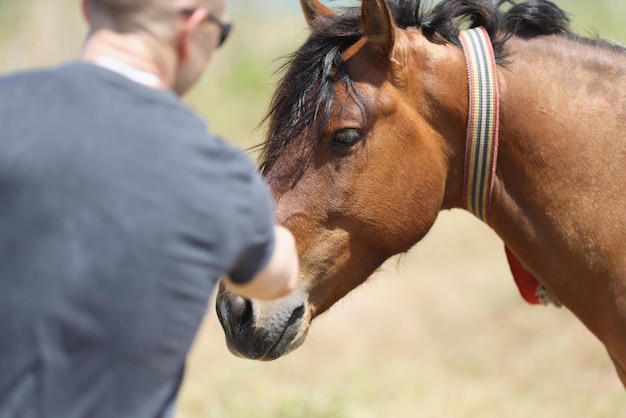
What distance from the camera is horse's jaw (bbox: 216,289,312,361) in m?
2.51

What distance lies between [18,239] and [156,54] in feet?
1.39

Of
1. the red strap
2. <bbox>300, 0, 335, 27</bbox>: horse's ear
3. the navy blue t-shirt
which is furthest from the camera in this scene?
<bbox>300, 0, 335, 27</bbox>: horse's ear

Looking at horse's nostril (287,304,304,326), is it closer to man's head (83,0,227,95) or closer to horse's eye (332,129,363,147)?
horse's eye (332,129,363,147)

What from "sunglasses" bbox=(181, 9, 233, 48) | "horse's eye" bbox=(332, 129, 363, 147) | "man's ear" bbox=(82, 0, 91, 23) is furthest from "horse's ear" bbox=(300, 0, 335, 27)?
"man's ear" bbox=(82, 0, 91, 23)

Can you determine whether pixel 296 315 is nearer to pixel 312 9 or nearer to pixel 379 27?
pixel 379 27

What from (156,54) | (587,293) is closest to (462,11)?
(587,293)

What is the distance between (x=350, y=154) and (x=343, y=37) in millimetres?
412

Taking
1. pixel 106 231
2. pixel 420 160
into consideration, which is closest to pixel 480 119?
pixel 420 160

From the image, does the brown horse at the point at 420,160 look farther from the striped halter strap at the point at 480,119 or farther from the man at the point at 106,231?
the man at the point at 106,231

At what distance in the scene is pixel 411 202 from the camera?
2.62 meters

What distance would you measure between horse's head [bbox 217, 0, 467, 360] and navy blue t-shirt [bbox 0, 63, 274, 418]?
1137mm

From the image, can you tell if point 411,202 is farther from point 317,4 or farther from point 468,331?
point 468,331

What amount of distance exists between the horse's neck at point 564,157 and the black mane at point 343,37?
0.12 m

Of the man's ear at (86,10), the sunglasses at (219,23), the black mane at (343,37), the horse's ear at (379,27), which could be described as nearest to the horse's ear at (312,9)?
the black mane at (343,37)
